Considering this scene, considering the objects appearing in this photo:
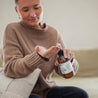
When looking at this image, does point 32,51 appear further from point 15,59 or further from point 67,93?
point 67,93

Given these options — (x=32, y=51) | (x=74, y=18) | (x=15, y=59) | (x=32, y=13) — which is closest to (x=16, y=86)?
(x=15, y=59)

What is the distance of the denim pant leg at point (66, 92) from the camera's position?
3.61 feet

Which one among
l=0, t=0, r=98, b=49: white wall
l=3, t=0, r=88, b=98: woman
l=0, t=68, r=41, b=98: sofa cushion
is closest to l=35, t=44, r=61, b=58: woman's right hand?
l=3, t=0, r=88, b=98: woman

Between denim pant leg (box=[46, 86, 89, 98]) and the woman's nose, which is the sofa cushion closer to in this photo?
denim pant leg (box=[46, 86, 89, 98])

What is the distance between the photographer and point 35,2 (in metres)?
1.08

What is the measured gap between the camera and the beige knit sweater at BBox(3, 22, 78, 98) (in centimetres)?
95

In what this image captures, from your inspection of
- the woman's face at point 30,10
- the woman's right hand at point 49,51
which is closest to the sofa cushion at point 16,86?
the woman's right hand at point 49,51

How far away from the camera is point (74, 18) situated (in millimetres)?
2371

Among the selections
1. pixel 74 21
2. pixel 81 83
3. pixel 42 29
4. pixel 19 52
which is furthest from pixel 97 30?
pixel 19 52

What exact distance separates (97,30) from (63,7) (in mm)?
565

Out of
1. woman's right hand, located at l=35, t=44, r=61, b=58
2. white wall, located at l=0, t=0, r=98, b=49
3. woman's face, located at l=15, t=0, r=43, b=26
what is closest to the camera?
woman's right hand, located at l=35, t=44, r=61, b=58

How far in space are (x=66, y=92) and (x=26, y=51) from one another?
1.23 feet

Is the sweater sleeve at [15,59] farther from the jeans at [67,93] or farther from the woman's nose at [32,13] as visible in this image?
the jeans at [67,93]

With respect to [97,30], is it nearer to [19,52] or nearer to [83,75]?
[83,75]
